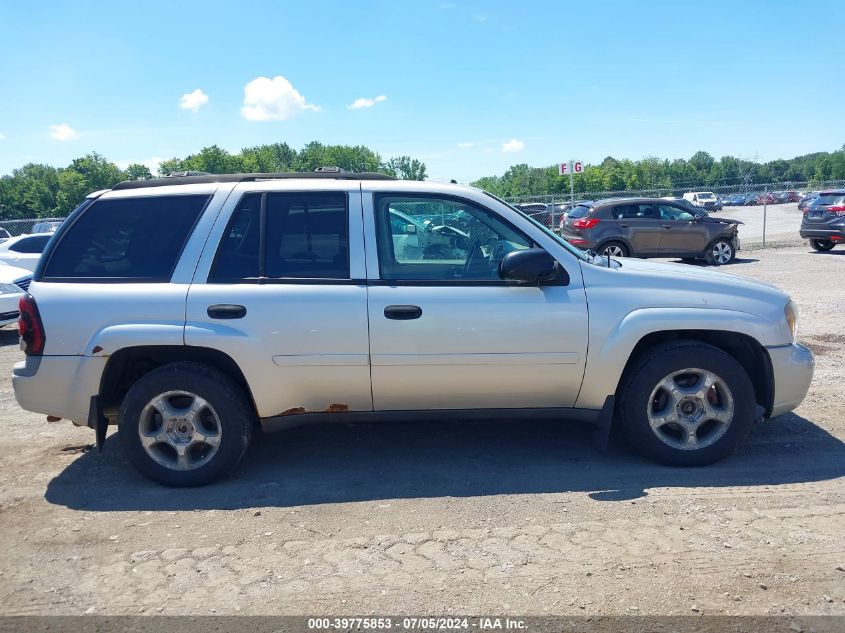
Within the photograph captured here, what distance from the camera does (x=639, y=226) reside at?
1617cm

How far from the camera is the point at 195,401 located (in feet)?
13.9

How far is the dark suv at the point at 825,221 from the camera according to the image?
17719 mm

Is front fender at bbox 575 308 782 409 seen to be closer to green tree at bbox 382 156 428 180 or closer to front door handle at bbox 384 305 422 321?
front door handle at bbox 384 305 422 321

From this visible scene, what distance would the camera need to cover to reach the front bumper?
4371 millimetres

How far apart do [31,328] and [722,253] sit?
1632 cm

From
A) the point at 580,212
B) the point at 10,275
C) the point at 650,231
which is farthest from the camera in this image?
the point at 580,212

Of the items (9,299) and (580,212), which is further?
(580,212)

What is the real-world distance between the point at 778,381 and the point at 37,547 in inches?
176

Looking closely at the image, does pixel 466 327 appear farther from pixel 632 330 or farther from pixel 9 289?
pixel 9 289

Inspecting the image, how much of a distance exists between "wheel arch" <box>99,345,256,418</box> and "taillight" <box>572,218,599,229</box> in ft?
42.3

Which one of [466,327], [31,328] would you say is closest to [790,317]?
[466,327]

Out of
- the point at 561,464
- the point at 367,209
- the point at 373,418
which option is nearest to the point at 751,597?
the point at 561,464

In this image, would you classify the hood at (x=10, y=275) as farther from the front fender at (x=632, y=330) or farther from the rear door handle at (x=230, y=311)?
the front fender at (x=632, y=330)

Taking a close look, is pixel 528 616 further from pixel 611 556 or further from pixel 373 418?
pixel 373 418
